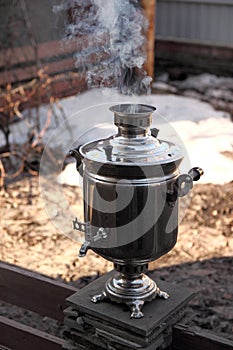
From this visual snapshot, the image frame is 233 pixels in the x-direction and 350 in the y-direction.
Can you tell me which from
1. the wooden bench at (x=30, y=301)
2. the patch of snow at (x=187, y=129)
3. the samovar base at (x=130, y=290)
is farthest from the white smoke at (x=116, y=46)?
the patch of snow at (x=187, y=129)

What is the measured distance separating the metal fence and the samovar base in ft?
25.3

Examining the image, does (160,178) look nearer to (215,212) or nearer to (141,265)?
(141,265)

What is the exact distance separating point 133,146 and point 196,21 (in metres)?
8.17

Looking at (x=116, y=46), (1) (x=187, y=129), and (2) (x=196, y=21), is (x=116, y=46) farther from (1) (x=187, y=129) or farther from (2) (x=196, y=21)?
(2) (x=196, y=21)

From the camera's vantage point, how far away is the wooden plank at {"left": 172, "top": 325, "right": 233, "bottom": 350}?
76.8 inches

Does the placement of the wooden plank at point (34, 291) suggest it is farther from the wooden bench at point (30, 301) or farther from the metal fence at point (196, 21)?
the metal fence at point (196, 21)

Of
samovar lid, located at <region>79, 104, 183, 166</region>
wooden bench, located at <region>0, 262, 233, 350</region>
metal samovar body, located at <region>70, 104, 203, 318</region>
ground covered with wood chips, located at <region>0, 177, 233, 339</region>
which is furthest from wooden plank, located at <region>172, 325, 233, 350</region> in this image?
ground covered with wood chips, located at <region>0, 177, 233, 339</region>

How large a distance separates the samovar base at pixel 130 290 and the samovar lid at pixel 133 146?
0.41 m

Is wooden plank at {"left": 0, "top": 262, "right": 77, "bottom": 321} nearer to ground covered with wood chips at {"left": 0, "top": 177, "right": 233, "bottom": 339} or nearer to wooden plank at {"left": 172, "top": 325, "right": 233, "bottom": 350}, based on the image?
wooden plank at {"left": 172, "top": 325, "right": 233, "bottom": 350}

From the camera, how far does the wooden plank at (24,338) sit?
2.27 m

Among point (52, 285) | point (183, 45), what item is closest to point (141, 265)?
point (52, 285)

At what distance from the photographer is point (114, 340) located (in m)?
1.90

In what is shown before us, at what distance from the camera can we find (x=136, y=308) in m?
1.87

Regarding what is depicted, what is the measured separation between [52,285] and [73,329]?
34 cm
